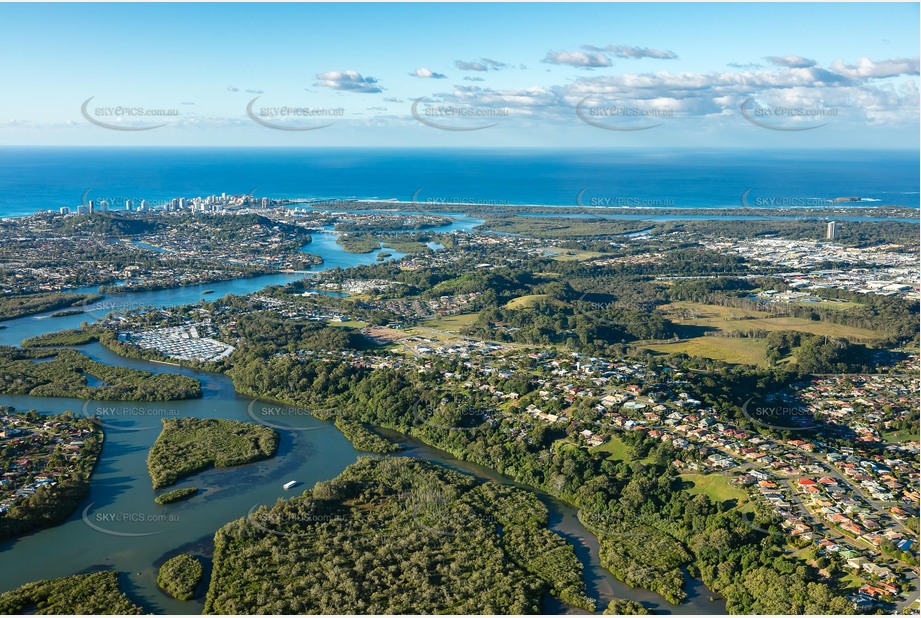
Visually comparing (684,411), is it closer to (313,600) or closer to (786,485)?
(786,485)

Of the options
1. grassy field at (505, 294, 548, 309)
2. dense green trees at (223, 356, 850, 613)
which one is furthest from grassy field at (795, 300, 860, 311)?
dense green trees at (223, 356, 850, 613)

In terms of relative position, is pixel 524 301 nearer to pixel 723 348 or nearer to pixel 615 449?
pixel 723 348

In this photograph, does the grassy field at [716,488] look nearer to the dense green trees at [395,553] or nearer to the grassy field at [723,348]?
the dense green trees at [395,553]

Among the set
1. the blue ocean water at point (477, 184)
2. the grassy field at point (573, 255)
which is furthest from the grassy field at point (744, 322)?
the blue ocean water at point (477, 184)

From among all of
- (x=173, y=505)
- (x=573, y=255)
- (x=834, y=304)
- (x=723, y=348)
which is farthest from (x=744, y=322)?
(x=173, y=505)

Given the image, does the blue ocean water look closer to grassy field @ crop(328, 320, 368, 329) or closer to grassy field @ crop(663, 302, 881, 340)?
grassy field @ crop(663, 302, 881, 340)
